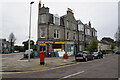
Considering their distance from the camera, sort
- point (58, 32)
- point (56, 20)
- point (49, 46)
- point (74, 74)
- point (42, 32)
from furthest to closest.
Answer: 1. point (58, 32)
2. point (56, 20)
3. point (42, 32)
4. point (49, 46)
5. point (74, 74)

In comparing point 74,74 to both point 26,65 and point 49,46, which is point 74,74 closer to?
point 26,65

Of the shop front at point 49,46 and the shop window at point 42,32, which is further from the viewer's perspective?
the shop window at point 42,32

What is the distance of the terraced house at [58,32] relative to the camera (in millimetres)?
25516

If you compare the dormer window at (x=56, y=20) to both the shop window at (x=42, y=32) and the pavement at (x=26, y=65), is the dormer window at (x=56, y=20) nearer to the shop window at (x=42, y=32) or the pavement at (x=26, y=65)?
the shop window at (x=42, y=32)

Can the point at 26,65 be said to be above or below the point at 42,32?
below

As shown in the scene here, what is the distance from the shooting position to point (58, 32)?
28281 mm

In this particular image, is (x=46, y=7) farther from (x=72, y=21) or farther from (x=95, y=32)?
(x=95, y=32)

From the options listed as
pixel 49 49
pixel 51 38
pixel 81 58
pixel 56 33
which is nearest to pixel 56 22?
pixel 56 33

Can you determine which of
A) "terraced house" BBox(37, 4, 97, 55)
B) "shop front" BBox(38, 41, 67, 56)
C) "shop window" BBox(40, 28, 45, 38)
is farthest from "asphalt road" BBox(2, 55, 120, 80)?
"shop window" BBox(40, 28, 45, 38)

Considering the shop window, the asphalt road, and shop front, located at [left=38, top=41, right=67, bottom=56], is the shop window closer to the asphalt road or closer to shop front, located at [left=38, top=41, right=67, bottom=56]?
shop front, located at [left=38, top=41, right=67, bottom=56]

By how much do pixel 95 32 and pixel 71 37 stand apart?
20722 mm

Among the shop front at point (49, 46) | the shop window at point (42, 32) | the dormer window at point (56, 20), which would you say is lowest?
the shop front at point (49, 46)

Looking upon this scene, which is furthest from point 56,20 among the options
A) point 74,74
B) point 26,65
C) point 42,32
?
point 74,74

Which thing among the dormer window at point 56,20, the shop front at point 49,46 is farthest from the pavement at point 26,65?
the dormer window at point 56,20
